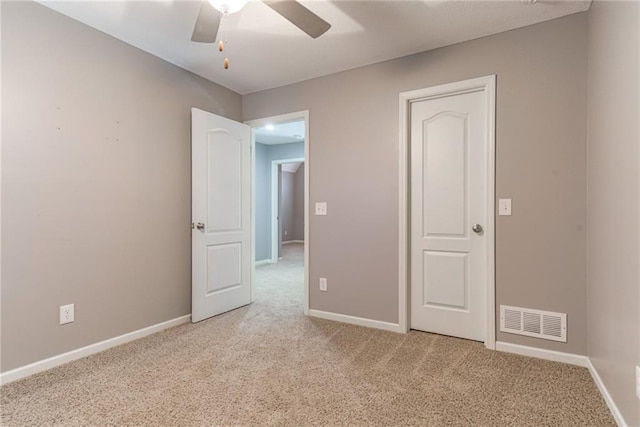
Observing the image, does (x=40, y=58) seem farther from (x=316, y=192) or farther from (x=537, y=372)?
(x=537, y=372)

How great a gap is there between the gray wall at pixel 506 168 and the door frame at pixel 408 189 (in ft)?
0.16

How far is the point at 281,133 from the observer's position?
5.71m

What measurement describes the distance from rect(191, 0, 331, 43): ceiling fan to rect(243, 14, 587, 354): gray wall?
1215mm

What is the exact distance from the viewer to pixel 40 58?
82.6 inches

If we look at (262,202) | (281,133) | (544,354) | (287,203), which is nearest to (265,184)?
(262,202)

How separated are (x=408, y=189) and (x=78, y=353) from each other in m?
2.82

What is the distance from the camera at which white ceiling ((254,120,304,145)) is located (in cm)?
523

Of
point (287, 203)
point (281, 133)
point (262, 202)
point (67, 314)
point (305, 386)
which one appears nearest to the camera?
point (305, 386)

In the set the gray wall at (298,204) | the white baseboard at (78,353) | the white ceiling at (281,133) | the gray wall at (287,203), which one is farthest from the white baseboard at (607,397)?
the gray wall at (298,204)

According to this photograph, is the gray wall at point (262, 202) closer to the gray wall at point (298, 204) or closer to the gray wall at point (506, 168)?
the gray wall at point (506, 168)

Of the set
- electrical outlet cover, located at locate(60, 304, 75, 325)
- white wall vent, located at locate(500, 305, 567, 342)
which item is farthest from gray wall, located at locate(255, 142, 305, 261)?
white wall vent, located at locate(500, 305, 567, 342)

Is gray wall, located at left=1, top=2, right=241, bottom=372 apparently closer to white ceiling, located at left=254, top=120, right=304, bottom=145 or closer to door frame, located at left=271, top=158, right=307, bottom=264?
white ceiling, located at left=254, top=120, right=304, bottom=145

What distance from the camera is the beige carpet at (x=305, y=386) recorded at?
5.34 feet

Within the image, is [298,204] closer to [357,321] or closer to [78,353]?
[357,321]
